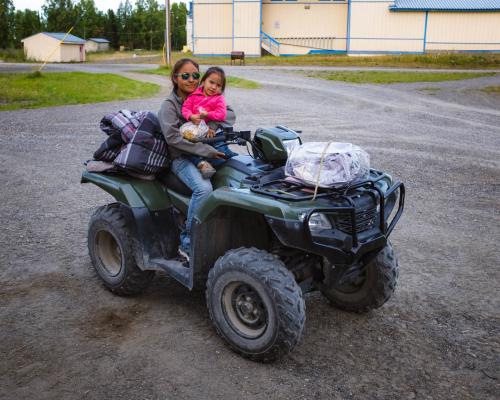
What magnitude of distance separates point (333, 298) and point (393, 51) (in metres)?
42.3

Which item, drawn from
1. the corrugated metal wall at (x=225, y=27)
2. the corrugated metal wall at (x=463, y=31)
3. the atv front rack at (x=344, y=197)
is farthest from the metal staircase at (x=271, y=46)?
the atv front rack at (x=344, y=197)

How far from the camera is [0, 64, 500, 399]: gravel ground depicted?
144 inches

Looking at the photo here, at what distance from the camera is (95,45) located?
81188 millimetres

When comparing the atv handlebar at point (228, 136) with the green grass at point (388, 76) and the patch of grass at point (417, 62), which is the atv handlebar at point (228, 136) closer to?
the green grass at point (388, 76)

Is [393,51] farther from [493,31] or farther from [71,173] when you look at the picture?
[71,173]

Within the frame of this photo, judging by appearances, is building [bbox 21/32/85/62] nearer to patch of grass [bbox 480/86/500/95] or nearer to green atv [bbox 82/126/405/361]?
patch of grass [bbox 480/86/500/95]

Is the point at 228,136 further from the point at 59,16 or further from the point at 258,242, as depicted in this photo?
the point at 59,16

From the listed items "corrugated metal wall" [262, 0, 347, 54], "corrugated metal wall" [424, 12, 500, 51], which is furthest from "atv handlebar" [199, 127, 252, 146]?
"corrugated metal wall" [262, 0, 347, 54]

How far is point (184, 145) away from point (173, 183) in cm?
40

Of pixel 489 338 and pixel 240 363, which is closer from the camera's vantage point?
pixel 240 363

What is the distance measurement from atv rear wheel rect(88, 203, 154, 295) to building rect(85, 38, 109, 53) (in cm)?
7924

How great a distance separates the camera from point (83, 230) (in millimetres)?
6773

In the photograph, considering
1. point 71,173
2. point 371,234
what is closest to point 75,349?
point 371,234

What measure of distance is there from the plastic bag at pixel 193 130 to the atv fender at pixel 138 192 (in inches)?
22.5
